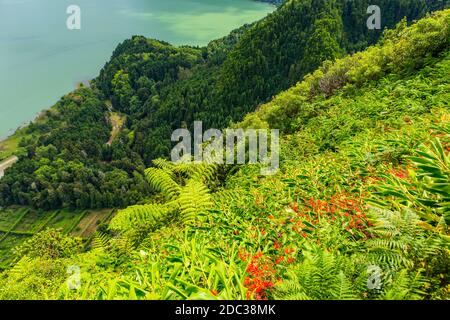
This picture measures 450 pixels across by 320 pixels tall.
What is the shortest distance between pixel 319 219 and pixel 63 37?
16764 centimetres

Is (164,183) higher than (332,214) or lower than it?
lower

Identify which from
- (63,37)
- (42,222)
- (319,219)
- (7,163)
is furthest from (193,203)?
(63,37)

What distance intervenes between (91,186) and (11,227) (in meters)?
19.9

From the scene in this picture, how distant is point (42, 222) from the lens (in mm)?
79750

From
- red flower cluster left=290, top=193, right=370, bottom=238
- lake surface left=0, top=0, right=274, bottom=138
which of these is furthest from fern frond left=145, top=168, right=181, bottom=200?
lake surface left=0, top=0, right=274, bottom=138

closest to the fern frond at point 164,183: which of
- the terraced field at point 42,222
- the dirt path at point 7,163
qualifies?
the terraced field at point 42,222

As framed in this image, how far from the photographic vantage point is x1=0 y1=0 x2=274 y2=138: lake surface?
10850 cm

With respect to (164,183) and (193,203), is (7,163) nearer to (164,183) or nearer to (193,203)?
(164,183)

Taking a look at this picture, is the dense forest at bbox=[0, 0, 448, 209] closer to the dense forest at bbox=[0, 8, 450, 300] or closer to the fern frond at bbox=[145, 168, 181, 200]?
the dense forest at bbox=[0, 8, 450, 300]

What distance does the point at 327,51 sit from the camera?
74.4m

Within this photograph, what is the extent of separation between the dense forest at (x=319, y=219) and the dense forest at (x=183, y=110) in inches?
2581

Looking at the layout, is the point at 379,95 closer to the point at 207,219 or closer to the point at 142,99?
the point at 207,219

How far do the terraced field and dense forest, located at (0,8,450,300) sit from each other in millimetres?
70667
